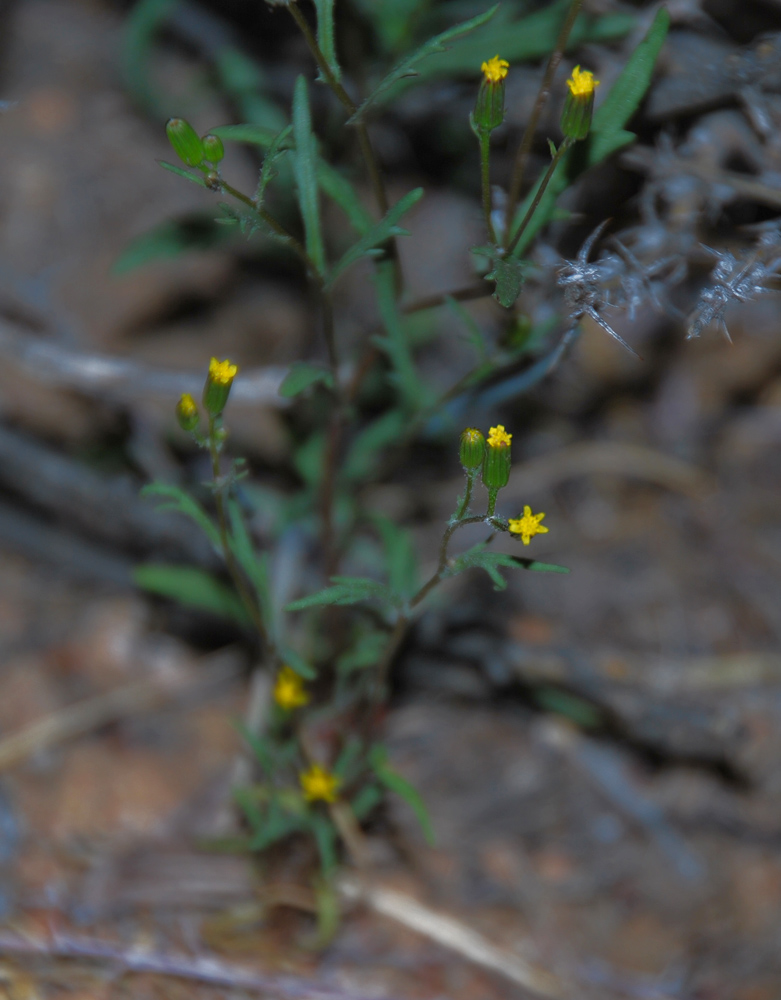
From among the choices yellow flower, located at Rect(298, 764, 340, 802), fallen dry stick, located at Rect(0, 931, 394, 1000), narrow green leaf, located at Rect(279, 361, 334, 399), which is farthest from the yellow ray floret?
fallen dry stick, located at Rect(0, 931, 394, 1000)

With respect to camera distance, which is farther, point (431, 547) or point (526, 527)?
point (431, 547)

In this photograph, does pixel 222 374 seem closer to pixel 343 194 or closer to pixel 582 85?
pixel 343 194

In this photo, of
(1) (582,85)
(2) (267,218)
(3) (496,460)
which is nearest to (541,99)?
(1) (582,85)

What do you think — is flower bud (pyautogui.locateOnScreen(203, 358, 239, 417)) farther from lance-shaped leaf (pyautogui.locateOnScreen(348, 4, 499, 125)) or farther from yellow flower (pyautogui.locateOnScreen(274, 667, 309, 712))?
yellow flower (pyautogui.locateOnScreen(274, 667, 309, 712))

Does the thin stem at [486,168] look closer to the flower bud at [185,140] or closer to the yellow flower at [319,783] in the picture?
the flower bud at [185,140]

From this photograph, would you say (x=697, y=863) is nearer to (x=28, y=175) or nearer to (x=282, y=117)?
(x=282, y=117)
